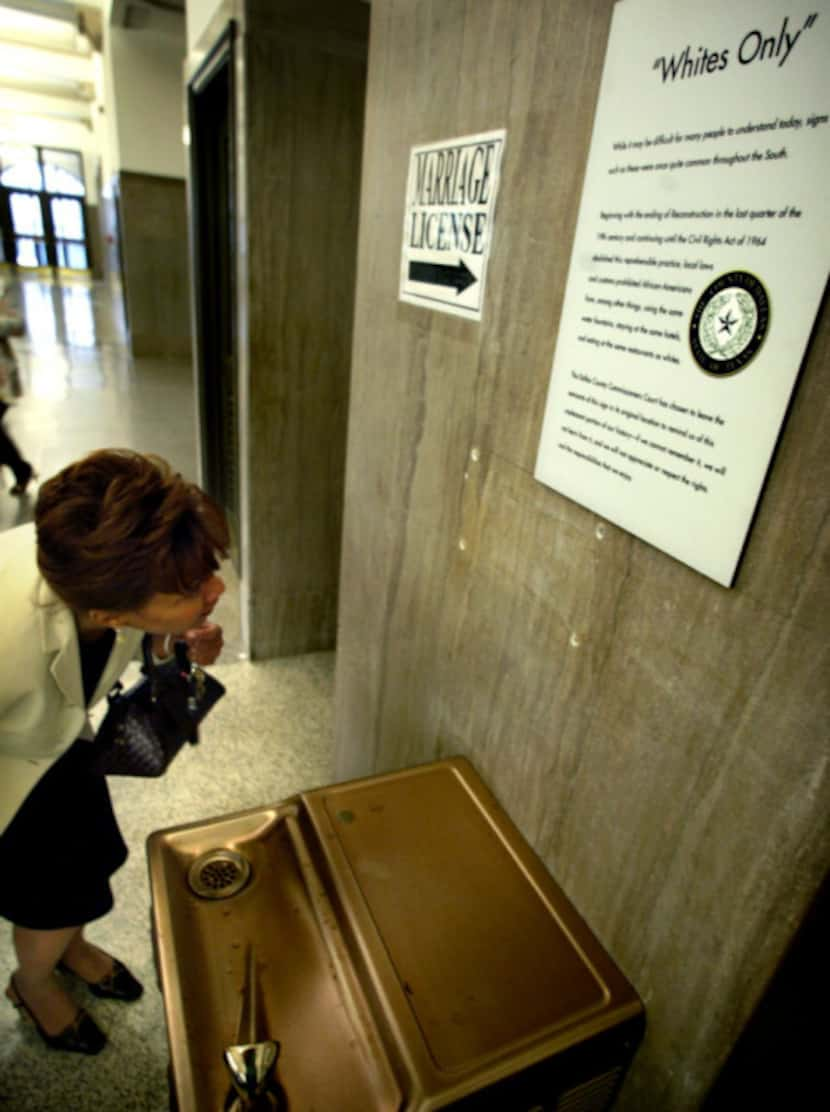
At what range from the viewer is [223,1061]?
0.79m

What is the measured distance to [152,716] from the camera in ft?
4.63

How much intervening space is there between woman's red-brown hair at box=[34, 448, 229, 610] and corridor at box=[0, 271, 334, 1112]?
2.51ft

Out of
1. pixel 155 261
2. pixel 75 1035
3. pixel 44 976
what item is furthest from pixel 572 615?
pixel 155 261

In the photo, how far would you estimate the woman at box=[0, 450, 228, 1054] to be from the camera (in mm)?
1048

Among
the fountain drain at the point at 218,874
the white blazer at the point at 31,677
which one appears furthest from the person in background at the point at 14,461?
the fountain drain at the point at 218,874

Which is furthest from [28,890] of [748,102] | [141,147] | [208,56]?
[141,147]

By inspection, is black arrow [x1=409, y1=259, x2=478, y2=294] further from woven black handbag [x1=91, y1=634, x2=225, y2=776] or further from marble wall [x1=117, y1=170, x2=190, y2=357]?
marble wall [x1=117, y1=170, x2=190, y2=357]

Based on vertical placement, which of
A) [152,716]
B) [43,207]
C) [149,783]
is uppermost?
[43,207]

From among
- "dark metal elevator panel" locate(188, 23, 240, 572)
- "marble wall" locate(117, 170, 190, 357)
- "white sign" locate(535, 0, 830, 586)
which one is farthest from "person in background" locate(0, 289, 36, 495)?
"white sign" locate(535, 0, 830, 586)

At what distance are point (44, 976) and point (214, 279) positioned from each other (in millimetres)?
3368

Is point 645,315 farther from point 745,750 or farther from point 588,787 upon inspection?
point 588,787

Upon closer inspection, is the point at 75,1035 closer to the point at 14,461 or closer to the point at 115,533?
the point at 115,533

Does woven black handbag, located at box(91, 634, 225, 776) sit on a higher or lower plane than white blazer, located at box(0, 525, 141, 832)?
lower

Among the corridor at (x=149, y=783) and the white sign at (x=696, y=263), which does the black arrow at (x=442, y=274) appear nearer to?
the white sign at (x=696, y=263)
